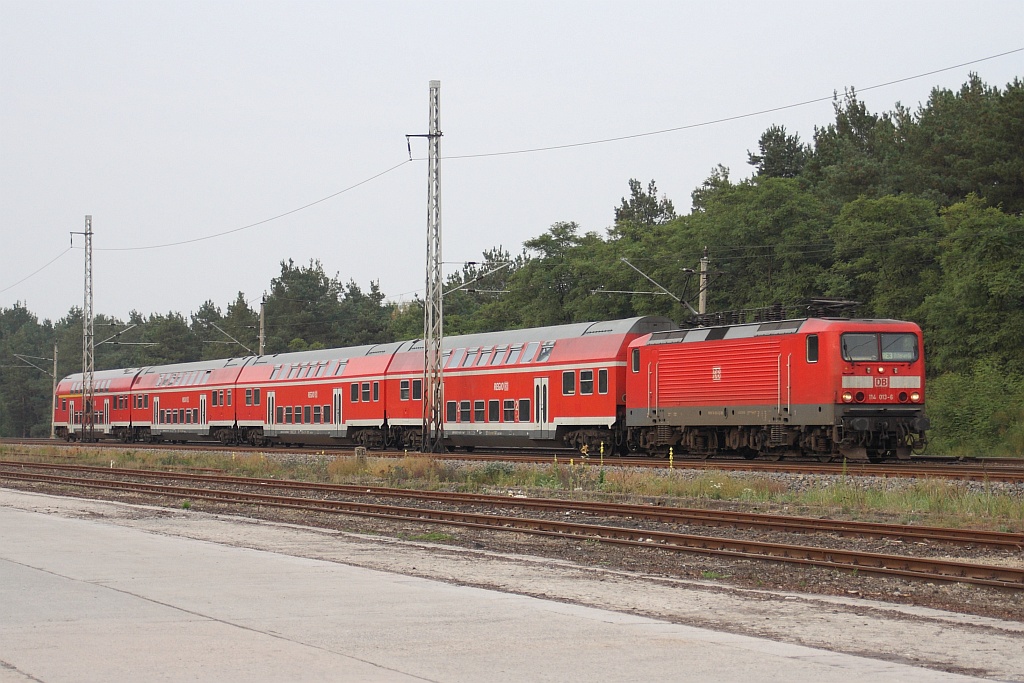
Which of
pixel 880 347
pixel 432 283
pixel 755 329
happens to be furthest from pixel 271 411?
pixel 880 347

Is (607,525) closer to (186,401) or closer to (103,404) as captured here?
(186,401)

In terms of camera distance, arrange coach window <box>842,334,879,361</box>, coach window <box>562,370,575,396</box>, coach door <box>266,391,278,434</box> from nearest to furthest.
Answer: coach window <box>842,334,879,361</box> < coach window <box>562,370,575,396</box> < coach door <box>266,391,278,434</box>

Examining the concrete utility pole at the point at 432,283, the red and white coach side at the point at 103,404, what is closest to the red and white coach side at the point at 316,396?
the concrete utility pole at the point at 432,283

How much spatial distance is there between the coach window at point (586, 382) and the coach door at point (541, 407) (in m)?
1.80

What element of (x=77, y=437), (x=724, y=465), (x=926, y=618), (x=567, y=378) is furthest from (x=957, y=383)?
(x=77, y=437)

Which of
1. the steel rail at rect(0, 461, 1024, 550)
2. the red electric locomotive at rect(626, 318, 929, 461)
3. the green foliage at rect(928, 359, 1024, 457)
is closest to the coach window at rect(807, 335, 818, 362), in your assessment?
the red electric locomotive at rect(626, 318, 929, 461)

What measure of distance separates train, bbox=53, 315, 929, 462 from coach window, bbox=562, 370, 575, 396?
1.8 inches

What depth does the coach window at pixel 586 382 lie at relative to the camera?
Answer: 37969mm

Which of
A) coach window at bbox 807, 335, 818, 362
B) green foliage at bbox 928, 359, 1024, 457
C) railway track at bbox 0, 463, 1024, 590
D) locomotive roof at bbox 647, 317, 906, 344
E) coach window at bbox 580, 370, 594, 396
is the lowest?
railway track at bbox 0, 463, 1024, 590

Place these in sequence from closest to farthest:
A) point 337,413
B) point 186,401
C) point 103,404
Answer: point 337,413 < point 186,401 < point 103,404

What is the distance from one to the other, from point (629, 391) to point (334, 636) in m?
26.4

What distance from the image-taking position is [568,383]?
38.8 meters

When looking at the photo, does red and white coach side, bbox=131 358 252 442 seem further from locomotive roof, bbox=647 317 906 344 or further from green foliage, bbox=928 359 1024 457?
green foliage, bbox=928 359 1024 457

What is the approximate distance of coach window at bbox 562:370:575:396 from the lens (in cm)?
→ 3869
